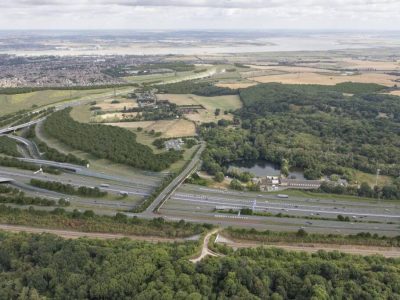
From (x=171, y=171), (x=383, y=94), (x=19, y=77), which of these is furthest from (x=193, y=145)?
(x=19, y=77)

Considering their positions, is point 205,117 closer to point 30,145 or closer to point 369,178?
point 30,145

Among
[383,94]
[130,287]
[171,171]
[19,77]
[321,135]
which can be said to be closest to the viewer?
[130,287]

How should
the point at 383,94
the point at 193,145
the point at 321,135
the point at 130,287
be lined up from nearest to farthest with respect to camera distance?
the point at 130,287, the point at 193,145, the point at 321,135, the point at 383,94

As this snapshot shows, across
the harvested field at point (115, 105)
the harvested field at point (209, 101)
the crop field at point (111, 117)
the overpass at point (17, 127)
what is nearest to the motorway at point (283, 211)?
the crop field at point (111, 117)

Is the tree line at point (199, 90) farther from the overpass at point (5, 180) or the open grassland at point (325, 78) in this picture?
the overpass at point (5, 180)

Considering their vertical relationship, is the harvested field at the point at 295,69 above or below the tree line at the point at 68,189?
above

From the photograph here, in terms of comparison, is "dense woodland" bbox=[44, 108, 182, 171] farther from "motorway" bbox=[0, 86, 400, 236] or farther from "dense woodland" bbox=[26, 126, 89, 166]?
"motorway" bbox=[0, 86, 400, 236]

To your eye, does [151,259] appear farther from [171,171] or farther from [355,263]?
[171,171]

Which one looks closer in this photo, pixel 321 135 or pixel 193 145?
pixel 193 145
